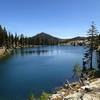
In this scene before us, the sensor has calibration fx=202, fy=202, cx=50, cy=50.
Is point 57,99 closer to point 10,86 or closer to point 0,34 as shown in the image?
point 10,86

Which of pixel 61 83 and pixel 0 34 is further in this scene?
pixel 0 34

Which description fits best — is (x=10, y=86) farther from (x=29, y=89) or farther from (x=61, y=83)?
(x=61, y=83)

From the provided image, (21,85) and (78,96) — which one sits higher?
(78,96)

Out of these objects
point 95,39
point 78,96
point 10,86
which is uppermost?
point 95,39

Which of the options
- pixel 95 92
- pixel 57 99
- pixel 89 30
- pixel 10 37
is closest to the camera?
pixel 95 92

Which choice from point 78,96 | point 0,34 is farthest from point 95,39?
point 0,34

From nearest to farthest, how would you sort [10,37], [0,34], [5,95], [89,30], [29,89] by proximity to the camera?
[5,95] → [29,89] → [89,30] → [0,34] → [10,37]

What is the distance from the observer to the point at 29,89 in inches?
1564

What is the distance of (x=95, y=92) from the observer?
20359 millimetres

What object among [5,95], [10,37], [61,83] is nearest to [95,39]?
[61,83]

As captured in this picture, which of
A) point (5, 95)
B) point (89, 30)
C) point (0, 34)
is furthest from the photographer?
point (0, 34)

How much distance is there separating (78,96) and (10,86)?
2568 cm

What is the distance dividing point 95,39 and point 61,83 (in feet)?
69.4

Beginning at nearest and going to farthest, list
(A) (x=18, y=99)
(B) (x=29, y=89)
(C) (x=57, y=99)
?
(C) (x=57, y=99)
(A) (x=18, y=99)
(B) (x=29, y=89)
